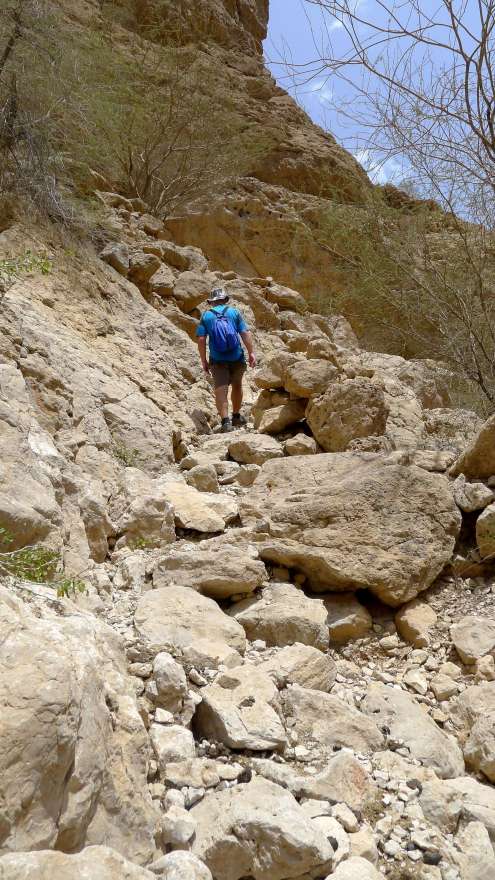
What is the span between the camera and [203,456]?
444 cm

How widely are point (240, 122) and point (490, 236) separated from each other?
7745mm

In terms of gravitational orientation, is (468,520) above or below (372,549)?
above

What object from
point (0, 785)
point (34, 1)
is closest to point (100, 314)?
point (34, 1)

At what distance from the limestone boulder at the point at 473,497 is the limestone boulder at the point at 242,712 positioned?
1746 millimetres

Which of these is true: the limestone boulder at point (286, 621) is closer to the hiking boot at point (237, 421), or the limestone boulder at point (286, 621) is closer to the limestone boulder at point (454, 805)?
the limestone boulder at point (454, 805)

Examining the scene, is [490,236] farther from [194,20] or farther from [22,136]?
[194,20]

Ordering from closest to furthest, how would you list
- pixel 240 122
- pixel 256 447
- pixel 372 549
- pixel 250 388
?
pixel 372 549, pixel 256 447, pixel 250 388, pixel 240 122

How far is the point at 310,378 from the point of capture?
4.77 metres

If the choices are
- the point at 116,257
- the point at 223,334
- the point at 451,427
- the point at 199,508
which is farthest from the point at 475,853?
the point at 116,257

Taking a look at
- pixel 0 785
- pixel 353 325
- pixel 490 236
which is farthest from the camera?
pixel 353 325

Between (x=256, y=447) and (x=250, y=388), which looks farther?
(x=250, y=388)

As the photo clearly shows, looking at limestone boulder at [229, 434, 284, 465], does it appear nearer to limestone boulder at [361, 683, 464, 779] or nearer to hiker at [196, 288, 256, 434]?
hiker at [196, 288, 256, 434]

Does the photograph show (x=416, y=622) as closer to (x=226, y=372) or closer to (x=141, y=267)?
(x=226, y=372)

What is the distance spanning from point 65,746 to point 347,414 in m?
3.42
